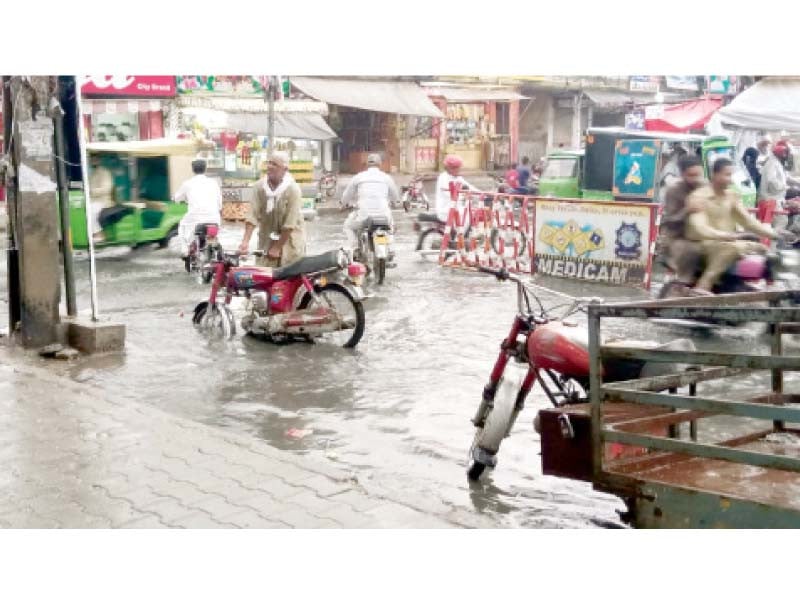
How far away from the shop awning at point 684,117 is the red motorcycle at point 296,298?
16.7m

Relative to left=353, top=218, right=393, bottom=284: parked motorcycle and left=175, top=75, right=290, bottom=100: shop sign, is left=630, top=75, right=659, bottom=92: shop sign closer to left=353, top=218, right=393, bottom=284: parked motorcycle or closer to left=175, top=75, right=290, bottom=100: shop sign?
left=175, top=75, right=290, bottom=100: shop sign

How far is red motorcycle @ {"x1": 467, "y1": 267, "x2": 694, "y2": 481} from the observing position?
458 cm

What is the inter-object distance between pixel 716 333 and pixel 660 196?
20.0 ft

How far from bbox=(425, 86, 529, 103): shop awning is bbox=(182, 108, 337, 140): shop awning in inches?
164

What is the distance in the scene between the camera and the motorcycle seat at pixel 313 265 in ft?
26.7

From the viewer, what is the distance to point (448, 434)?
580 cm

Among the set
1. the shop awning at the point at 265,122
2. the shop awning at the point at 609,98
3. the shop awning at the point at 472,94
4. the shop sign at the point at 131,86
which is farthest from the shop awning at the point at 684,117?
the shop sign at the point at 131,86

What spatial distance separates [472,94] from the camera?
28.2 metres

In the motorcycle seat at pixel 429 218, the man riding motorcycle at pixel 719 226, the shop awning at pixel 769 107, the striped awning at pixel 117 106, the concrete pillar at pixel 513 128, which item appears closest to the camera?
the man riding motorcycle at pixel 719 226

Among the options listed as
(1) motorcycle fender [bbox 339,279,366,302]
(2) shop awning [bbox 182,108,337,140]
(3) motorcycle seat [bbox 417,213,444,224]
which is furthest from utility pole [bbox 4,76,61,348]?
(2) shop awning [bbox 182,108,337,140]

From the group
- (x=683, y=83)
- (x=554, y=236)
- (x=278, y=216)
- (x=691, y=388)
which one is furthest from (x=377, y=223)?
(x=683, y=83)

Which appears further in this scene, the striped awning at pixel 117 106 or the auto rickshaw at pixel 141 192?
the striped awning at pixel 117 106

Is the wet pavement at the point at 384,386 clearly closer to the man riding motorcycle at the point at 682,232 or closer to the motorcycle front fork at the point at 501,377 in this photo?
the motorcycle front fork at the point at 501,377

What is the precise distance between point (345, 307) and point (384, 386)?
1.46 meters
